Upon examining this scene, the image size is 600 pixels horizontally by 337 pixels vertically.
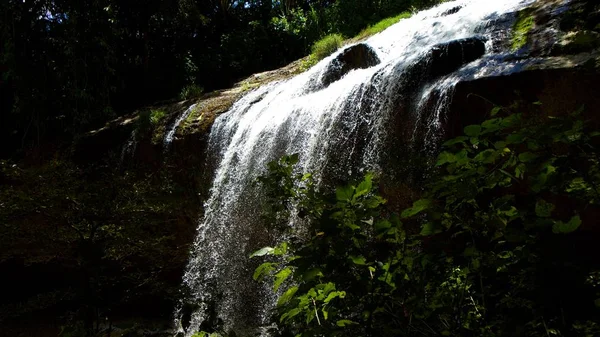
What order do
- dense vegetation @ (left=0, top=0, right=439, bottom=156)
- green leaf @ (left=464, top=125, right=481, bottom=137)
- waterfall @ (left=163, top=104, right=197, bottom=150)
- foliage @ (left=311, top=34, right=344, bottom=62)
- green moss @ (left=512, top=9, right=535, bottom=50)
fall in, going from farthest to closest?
dense vegetation @ (left=0, top=0, right=439, bottom=156)
foliage @ (left=311, top=34, right=344, bottom=62)
waterfall @ (left=163, top=104, right=197, bottom=150)
green moss @ (left=512, top=9, right=535, bottom=50)
green leaf @ (left=464, top=125, right=481, bottom=137)

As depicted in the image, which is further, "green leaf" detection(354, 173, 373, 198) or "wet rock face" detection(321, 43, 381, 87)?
"wet rock face" detection(321, 43, 381, 87)

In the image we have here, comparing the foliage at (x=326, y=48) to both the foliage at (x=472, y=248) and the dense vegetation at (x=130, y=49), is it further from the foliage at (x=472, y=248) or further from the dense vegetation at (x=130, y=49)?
the foliage at (x=472, y=248)

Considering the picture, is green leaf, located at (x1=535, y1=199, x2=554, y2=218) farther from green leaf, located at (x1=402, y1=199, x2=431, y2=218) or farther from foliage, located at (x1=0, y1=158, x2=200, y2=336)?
foliage, located at (x1=0, y1=158, x2=200, y2=336)

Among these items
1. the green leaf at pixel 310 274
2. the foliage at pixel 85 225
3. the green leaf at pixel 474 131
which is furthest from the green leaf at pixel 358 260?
the foliage at pixel 85 225

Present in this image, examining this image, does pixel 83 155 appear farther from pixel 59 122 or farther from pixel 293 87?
pixel 293 87

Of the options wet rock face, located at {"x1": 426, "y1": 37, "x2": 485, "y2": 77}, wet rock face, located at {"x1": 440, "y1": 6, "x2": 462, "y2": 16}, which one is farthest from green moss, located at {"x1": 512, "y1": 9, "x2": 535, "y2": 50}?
wet rock face, located at {"x1": 440, "y1": 6, "x2": 462, "y2": 16}

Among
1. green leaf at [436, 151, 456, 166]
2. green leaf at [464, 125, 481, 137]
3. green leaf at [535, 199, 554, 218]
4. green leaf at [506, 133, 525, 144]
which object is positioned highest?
green leaf at [464, 125, 481, 137]

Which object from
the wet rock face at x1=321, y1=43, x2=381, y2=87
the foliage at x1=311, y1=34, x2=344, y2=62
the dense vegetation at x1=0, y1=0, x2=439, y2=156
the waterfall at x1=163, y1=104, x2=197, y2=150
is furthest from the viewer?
the dense vegetation at x1=0, y1=0, x2=439, y2=156

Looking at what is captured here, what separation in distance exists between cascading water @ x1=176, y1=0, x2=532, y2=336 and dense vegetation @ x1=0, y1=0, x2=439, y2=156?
3.97 metres

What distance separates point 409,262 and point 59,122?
1101 centimetres

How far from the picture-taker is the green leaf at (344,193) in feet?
3.84

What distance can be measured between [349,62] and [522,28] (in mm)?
3062

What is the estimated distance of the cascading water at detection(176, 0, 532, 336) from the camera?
4.43m

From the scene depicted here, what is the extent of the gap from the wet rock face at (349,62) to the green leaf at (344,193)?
6097 mm
